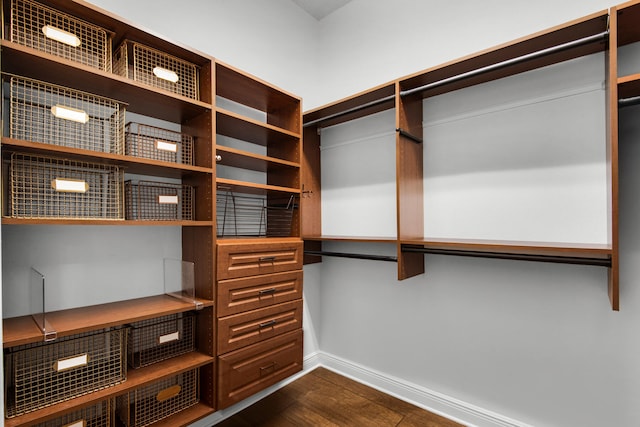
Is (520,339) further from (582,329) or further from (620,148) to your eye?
(620,148)

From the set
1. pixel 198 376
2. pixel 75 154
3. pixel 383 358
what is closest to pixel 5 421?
pixel 198 376

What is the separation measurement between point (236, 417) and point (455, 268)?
69.0 inches

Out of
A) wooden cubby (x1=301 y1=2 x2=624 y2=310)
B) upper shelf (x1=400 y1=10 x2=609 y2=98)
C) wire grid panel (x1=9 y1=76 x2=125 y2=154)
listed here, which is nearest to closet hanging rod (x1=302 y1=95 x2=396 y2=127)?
wooden cubby (x1=301 y1=2 x2=624 y2=310)

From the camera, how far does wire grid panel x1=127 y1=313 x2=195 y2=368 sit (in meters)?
1.62

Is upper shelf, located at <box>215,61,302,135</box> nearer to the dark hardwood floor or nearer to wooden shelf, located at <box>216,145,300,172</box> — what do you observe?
wooden shelf, located at <box>216,145,300,172</box>

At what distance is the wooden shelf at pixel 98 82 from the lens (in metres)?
1.23

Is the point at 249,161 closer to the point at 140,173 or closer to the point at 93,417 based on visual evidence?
the point at 140,173

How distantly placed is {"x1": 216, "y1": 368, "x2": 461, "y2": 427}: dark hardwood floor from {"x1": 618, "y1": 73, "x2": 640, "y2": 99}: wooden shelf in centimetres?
203

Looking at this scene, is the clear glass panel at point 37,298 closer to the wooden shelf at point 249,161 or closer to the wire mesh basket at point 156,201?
the wire mesh basket at point 156,201

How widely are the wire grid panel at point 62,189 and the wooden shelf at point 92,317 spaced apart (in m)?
0.45

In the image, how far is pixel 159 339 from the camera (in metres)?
1.58

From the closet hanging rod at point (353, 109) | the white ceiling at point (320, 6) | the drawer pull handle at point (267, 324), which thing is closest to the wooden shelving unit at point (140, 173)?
the drawer pull handle at point (267, 324)

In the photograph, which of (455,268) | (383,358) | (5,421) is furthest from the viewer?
(383,358)

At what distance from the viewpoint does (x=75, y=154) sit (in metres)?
1.30
